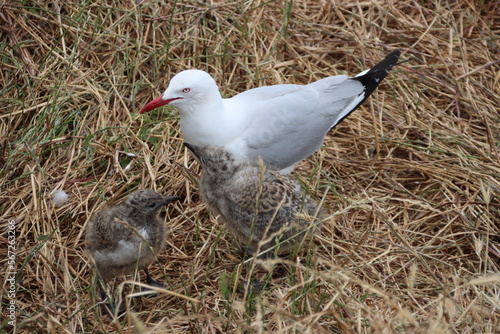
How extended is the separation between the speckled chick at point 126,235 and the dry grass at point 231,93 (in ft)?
0.54

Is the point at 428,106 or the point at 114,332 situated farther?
the point at 428,106

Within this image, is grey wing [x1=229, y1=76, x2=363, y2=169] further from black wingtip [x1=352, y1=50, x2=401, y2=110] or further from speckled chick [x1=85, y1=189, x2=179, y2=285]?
speckled chick [x1=85, y1=189, x2=179, y2=285]

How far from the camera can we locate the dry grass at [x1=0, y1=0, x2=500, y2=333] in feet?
11.4

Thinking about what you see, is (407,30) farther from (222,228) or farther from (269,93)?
(222,228)

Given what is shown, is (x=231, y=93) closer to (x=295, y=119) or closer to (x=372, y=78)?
(x=295, y=119)

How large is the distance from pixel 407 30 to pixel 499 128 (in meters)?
1.25

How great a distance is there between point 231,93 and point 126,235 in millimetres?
1828

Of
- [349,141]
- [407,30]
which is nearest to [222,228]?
[349,141]

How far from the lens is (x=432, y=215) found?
3979 mm

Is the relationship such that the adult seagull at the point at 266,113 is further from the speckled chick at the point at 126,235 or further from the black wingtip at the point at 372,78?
the speckled chick at the point at 126,235

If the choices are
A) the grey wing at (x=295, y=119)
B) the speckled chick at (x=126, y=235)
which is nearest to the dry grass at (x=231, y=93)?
the speckled chick at (x=126, y=235)

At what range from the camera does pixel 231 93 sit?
4.72 meters

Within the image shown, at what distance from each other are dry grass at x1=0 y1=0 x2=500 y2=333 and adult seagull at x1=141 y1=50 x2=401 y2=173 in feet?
1.12

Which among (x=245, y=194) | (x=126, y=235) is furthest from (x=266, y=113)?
(x=126, y=235)
